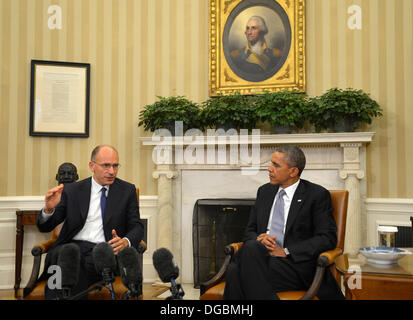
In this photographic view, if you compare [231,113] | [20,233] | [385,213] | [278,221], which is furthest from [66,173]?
[385,213]

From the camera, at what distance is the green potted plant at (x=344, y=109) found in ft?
12.7

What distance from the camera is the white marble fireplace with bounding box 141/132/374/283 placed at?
3.99 metres

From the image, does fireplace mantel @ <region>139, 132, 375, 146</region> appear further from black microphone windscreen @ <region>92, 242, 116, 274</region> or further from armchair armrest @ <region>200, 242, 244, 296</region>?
black microphone windscreen @ <region>92, 242, 116, 274</region>

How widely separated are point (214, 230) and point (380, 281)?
228 centimetres

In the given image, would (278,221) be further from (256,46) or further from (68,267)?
(256,46)

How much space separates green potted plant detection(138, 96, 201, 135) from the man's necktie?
5.87 ft

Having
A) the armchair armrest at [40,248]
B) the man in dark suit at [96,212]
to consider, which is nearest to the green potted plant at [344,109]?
the man in dark suit at [96,212]

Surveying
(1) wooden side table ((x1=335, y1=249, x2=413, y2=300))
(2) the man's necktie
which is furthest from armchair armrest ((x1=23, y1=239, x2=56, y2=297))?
(1) wooden side table ((x1=335, y1=249, x2=413, y2=300))

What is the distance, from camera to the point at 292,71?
4.42 m

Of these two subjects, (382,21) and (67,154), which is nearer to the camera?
(382,21)

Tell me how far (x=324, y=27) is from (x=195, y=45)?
1556mm

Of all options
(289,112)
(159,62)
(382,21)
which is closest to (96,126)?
(159,62)

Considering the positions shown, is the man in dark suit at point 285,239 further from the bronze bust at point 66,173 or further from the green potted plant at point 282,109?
the bronze bust at point 66,173
